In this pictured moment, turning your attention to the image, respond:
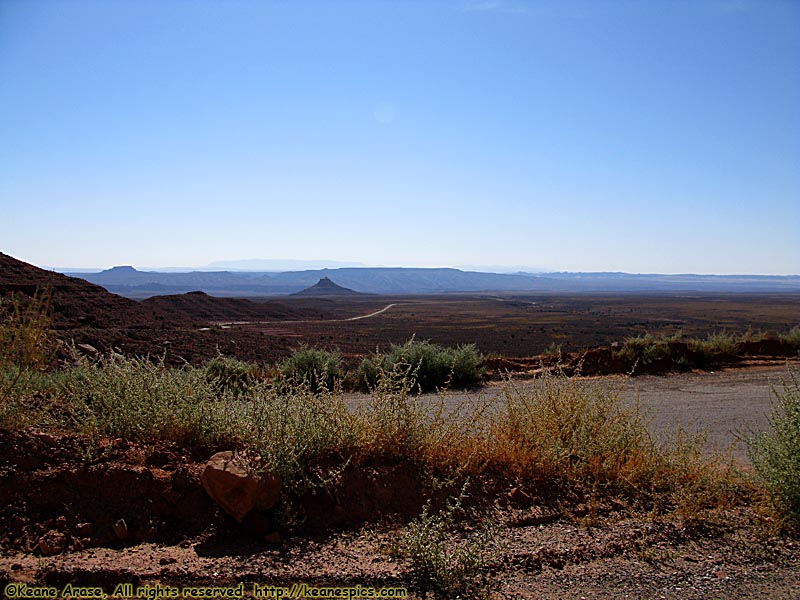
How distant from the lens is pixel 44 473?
4.14 m

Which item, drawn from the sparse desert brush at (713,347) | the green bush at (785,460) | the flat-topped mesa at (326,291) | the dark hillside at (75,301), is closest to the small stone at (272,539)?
the green bush at (785,460)

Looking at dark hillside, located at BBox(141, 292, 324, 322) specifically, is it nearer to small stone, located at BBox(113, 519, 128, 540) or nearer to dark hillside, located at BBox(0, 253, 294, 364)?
dark hillside, located at BBox(0, 253, 294, 364)

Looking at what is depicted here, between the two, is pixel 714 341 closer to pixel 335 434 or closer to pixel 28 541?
pixel 335 434

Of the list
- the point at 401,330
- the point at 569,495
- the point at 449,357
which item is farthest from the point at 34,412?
the point at 401,330

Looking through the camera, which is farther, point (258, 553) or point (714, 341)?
point (714, 341)

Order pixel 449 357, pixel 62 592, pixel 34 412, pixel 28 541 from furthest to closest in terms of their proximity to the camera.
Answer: pixel 449 357, pixel 34 412, pixel 28 541, pixel 62 592

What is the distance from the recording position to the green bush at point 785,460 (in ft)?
15.0

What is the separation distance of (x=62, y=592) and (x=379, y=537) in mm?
1904

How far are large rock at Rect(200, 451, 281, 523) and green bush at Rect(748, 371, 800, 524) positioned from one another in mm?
3850

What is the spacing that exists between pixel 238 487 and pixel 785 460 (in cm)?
415

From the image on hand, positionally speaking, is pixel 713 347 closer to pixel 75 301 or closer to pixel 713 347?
pixel 713 347

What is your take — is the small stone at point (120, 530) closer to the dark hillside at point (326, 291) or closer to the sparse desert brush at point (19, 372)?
the sparse desert brush at point (19, 372)

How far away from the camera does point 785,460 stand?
4.67 meters

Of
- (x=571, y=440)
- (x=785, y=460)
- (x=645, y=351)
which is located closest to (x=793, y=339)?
(x=645, y=351)
